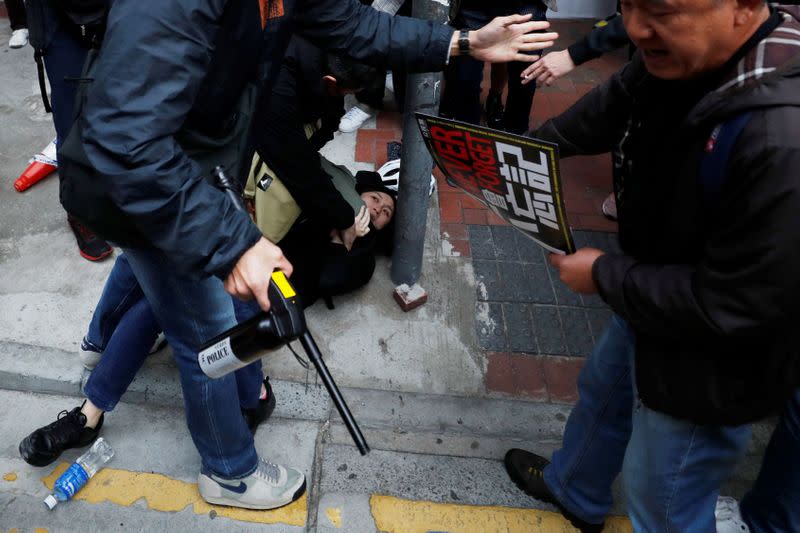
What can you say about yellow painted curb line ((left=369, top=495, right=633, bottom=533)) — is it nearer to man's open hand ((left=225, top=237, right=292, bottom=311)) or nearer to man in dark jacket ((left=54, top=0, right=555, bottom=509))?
man in dark jacket ((left=54, top=0, right=555, bottom=509))

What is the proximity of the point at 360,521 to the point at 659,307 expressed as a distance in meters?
1.36

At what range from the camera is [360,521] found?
2.16m

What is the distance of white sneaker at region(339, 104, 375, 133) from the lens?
4109 mm

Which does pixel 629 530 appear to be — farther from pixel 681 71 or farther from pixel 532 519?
pixel 681 71

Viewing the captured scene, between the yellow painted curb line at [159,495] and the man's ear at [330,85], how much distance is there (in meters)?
1.55

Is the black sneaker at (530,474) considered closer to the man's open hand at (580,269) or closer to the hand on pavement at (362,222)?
the man's open hand at (580,269)

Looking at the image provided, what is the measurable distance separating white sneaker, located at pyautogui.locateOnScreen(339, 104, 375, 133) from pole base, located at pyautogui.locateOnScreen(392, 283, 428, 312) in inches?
60.6

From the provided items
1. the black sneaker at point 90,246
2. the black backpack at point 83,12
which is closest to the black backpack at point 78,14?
the black backpack at point 83,12

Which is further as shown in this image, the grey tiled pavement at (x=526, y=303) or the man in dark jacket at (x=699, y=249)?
the grey tiled pavement at (x=526, y=303)

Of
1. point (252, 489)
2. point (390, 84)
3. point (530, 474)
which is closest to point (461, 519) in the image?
point (530, 474)

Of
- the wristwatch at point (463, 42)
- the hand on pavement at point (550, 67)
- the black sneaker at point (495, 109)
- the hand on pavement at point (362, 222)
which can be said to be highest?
the wristwatch at point (463, 42)

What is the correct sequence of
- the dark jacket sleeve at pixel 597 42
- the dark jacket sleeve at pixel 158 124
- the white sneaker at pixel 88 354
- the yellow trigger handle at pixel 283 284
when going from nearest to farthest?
the dark jacket sleeve at pixel 158 124 → the yellow trigger handle at pixel 283 284 → the white sneaker at pixel 88 354 → the dark jacket sleeve at pixel 597 42

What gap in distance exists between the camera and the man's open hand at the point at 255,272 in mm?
1441

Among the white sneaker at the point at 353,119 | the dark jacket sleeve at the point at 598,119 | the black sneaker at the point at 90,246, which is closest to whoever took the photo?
the dark jacket sleeve at the point at 598,119
